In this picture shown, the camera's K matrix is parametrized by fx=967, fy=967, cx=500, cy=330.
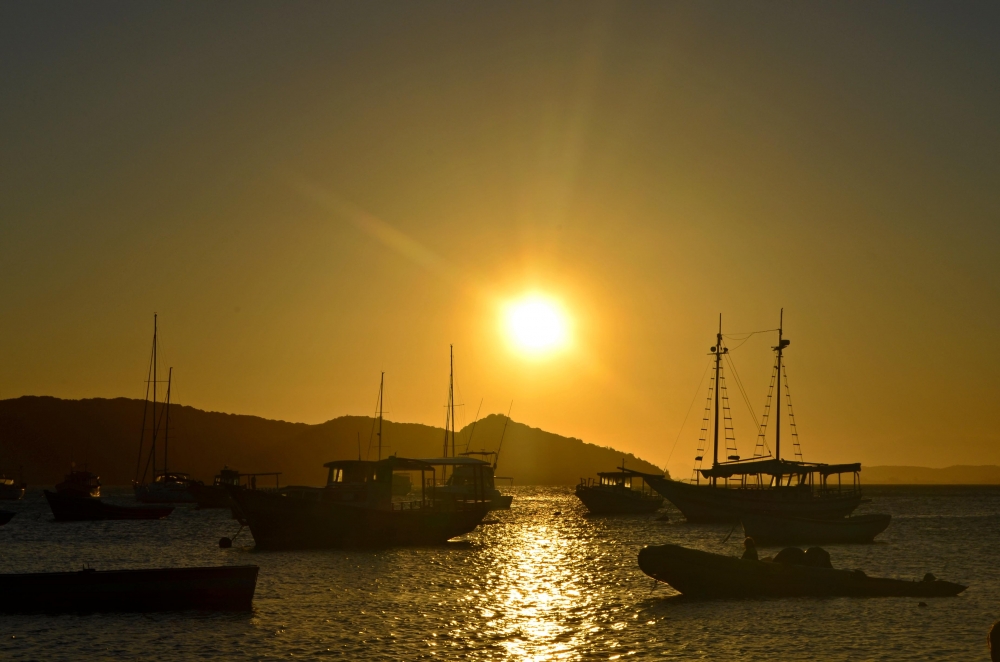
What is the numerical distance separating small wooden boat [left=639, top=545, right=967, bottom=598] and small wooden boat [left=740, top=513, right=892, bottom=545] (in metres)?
27.4

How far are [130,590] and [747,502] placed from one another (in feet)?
174

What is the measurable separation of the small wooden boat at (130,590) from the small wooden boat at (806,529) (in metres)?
38.8

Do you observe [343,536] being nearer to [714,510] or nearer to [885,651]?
[885,651]

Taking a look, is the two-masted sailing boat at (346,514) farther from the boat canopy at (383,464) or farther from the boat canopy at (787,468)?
the boat canopy at (787,468)

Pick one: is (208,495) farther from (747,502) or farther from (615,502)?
(747,502)

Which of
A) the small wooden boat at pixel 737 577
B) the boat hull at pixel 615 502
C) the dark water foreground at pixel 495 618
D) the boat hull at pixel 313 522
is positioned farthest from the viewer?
the boat hull at pixel 615 502

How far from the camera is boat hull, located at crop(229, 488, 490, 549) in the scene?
51.8 metres

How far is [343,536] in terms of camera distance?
5284 centimetres

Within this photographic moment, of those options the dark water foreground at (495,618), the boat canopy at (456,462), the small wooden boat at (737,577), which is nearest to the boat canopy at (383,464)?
the boat canopy at (456,462)

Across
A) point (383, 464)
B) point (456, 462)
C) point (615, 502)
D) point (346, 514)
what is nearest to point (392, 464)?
point (383, 464)

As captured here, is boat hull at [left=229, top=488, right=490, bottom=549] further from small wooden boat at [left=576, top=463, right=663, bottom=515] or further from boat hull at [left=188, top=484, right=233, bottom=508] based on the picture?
boat hull at [left=188, top=484, right=233, bottom=508]

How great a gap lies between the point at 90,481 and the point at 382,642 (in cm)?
10747

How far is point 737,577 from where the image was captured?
111 ft

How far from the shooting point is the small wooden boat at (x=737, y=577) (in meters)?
33.9
